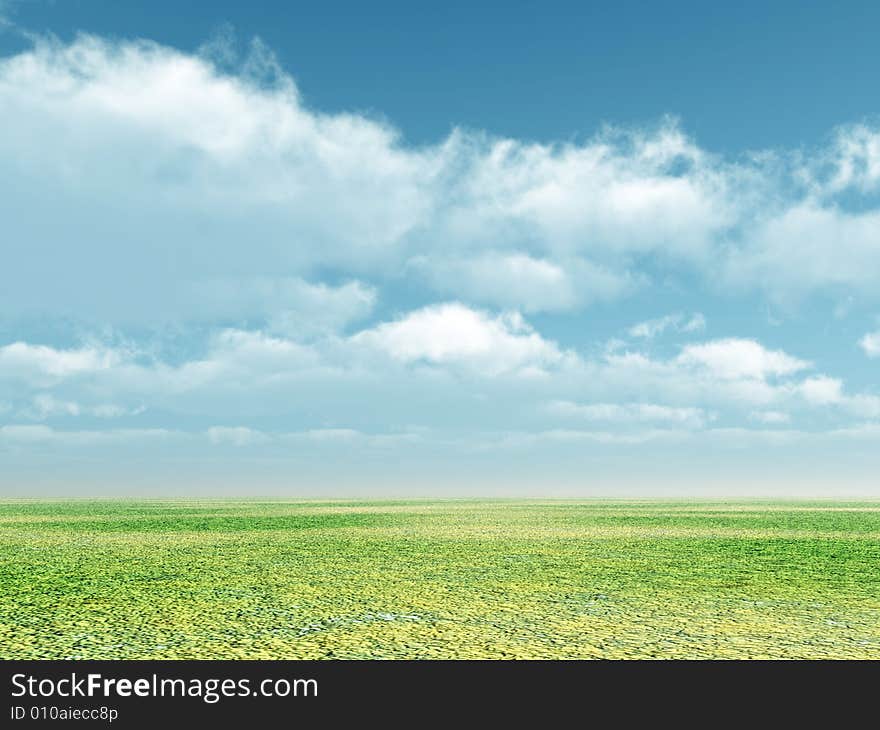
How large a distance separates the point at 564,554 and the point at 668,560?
2.98ft

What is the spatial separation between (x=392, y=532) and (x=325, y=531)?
3.09 feet

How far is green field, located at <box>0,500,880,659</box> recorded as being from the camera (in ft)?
10.9

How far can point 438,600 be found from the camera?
4469 millimetres

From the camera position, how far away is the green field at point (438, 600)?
334 centimetres

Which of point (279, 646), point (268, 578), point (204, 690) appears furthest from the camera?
point (268, 578)

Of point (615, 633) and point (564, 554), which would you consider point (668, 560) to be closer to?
point (564, 554)

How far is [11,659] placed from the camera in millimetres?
3068

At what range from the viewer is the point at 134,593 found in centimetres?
477

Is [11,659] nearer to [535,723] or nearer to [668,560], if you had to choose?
[535,723]

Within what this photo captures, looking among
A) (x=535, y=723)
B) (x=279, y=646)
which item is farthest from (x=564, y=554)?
(x=535, y=723)

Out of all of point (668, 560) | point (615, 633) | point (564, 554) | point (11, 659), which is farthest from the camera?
point (564, 554)

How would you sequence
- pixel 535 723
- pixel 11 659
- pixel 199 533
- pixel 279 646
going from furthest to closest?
pixel 199 533, pixel 279 646, pixel 11 659, pixel 535 723

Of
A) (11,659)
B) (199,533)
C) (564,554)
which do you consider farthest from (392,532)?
(11,659)

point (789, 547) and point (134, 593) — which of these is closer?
point (134, 593)
